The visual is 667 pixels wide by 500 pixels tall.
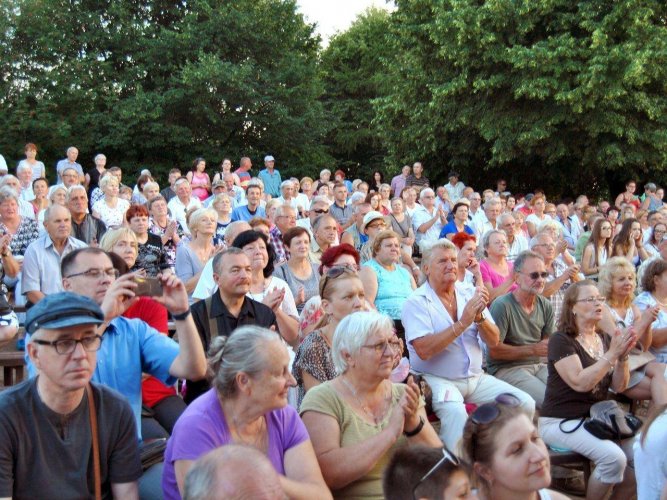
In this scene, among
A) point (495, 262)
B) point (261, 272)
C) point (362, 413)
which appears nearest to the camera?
point (362, 413)

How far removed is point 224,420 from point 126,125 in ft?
65.8

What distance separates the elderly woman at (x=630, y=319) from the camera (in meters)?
5.30

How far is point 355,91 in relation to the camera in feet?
95.3

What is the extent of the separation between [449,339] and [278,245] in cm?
371

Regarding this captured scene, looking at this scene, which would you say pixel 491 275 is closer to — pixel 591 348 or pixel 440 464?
pixel 591 348

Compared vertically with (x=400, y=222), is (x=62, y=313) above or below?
Result: below

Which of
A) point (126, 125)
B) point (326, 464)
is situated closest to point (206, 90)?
point (126, 125)

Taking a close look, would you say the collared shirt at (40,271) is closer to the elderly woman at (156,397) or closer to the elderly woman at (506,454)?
the elderly woman at (156,397)

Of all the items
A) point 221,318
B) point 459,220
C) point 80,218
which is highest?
point 80,218

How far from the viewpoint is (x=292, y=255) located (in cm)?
640

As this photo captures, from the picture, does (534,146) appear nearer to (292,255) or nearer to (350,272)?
(292,255)

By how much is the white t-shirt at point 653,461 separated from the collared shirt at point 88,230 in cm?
542

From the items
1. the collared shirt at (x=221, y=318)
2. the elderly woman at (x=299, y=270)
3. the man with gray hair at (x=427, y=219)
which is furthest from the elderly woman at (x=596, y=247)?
the collared shirt at (x=221, y=318)

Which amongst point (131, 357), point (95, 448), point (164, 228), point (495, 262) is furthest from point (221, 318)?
point (164, 228)
